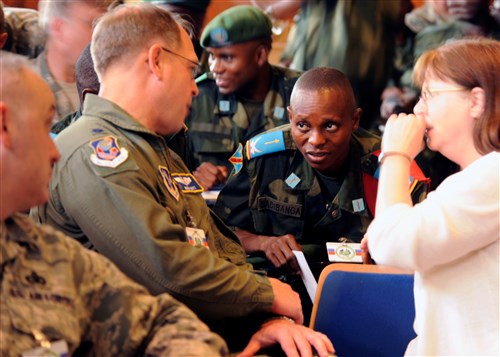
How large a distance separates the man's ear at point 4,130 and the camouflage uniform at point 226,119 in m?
2.73

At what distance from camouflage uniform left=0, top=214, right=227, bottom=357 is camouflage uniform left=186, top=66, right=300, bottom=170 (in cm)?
260

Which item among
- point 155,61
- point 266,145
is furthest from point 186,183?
point 266,145

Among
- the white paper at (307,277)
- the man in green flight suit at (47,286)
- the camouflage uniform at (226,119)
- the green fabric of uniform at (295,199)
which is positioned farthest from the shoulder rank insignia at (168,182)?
the camouflage uniform at (226,119)

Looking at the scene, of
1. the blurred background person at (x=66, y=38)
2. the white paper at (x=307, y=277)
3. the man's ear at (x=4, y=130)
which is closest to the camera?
the man's ear at (x=4, y=130)

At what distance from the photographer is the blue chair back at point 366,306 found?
6.86 ft

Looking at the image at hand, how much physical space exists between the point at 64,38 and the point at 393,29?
191cm

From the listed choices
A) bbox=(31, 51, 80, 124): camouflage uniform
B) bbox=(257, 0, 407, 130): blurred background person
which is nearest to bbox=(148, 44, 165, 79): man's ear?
bbox=(31, 51, 80, 124): camouflage uniform

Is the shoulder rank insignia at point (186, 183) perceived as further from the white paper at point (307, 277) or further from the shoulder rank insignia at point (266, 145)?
→ the shoulder rank insignia at point (266, 145)

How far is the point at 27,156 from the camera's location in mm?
1285

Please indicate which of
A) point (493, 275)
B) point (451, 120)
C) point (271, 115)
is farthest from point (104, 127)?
point (271, 115)

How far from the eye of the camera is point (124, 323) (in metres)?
1.39

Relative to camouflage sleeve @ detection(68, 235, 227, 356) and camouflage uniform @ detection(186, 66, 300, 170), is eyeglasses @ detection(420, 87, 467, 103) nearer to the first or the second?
camouflage sleeve @ detection(68, 235, 227, 356)

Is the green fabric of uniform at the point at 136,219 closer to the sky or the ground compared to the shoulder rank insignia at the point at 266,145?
closer to the sky

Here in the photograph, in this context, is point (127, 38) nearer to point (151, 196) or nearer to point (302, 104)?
point (151, 196)
